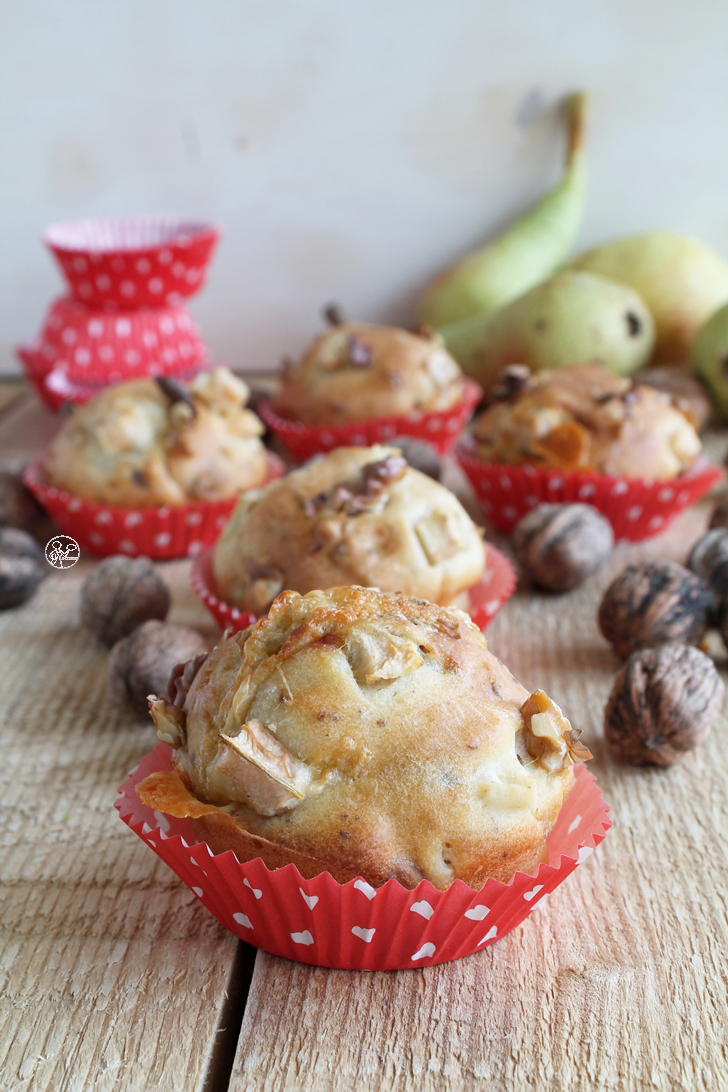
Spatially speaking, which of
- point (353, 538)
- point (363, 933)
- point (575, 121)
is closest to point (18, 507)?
point (353, 538)

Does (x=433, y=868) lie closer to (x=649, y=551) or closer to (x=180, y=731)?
(x=180, y=731)

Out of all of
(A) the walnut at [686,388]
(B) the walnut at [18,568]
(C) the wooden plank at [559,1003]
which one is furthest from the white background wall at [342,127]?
(C) the wooden plank at [559,1003]

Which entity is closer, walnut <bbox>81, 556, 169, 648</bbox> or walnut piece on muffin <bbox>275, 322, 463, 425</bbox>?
walnut <bbox>81, 556, 169, 648</bbox>

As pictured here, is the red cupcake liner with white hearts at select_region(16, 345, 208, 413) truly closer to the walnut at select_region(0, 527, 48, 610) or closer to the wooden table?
the walnut at select_region(0, 527, 48, 610)

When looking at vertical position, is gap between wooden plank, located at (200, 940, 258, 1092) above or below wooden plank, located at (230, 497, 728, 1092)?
below

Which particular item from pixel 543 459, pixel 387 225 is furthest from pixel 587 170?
pixel 543 459

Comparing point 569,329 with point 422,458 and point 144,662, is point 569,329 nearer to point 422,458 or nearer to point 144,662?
point 422,458

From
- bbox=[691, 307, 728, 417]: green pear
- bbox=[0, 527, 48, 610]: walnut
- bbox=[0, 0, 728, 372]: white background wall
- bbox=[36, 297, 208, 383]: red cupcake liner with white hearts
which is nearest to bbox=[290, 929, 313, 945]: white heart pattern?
bbox=[0, 527, 48, 610]: walnut
